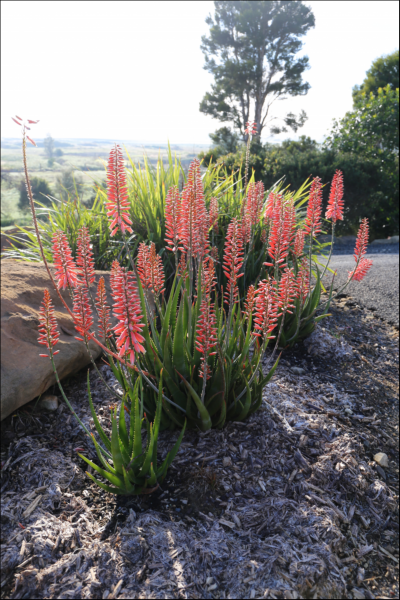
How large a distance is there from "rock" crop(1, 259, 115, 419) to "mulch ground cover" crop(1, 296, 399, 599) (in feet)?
0.91

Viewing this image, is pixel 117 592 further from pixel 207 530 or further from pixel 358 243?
pixel 358 243

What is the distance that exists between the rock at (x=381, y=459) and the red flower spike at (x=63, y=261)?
2465mm

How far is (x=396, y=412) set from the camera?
356 centimetres

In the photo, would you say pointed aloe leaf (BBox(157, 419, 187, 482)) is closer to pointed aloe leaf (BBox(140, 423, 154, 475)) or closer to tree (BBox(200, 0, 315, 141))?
pointed aloe leaf (BBox(140, 423, 154, 475))

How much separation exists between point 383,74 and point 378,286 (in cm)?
1933

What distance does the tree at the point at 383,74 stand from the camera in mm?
20406

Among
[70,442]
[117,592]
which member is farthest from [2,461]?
[117,592]

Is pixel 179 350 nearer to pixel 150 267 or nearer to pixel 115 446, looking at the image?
pixel 150 267

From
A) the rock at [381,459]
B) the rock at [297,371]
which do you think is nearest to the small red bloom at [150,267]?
the rock at [297,371]

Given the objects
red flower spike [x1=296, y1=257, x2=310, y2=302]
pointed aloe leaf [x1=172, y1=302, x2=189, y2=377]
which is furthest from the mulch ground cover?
red flower spike [x1=296, y1=257, x2=310, y2=302]

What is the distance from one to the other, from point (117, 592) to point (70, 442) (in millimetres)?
1156

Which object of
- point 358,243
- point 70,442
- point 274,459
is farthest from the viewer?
point 358,243

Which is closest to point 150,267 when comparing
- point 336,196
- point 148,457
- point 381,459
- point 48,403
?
point 148,457

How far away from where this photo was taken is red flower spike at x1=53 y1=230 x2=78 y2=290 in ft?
6.24
